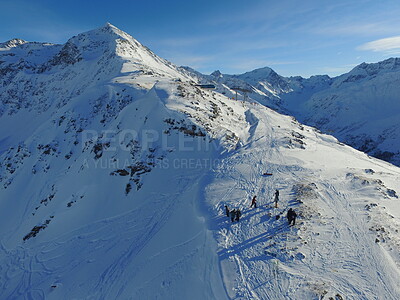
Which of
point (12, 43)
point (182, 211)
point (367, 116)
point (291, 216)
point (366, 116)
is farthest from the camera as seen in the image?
point (366, 116)

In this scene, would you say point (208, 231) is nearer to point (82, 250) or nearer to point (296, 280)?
point (296, 280)

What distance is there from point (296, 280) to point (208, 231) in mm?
5513

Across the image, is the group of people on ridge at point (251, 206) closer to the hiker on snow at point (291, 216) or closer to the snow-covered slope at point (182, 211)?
the hiker on snow at point (291, 216)

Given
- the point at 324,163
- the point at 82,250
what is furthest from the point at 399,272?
the point at 82,250

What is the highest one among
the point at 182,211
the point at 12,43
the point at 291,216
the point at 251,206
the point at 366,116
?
the point at 12,43

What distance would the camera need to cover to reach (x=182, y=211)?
17.9m

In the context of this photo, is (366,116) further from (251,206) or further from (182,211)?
(182,211)

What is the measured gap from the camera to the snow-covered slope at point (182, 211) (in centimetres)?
1173

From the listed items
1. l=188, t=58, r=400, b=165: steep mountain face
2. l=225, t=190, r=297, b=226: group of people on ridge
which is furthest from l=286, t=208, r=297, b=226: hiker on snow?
l=188, t=58, r=400, b=165: steep mountain face

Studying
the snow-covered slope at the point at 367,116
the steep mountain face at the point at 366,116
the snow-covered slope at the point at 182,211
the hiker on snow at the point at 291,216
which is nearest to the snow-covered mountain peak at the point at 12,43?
the steep mountain face at the point at 366,116

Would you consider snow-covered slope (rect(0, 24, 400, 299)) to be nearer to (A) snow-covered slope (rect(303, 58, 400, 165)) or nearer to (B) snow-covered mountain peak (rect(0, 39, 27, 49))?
(A) snow-covered slope (rect(303, 58, 400, 165))

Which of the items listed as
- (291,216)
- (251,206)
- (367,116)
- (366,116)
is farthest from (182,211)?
(366,116)

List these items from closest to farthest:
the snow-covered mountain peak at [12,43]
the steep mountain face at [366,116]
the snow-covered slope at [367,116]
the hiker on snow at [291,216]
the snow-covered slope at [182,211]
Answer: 1. the snow-covered slope at [182,211]
2. the hiker on snow at [291,216]
3. the steep mountain face at [366,116]
4. the snow-covered slope at [367,116]
5. the snow-covered mountain peak at [12,43]

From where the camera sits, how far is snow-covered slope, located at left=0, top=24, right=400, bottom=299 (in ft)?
38.5
